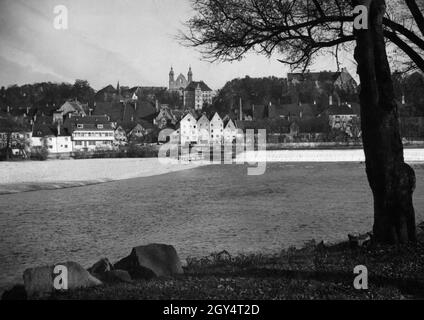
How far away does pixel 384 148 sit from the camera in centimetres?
926

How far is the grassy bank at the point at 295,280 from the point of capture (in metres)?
6.42

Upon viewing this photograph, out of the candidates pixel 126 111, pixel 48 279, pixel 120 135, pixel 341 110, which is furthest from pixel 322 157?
pixel 126 111

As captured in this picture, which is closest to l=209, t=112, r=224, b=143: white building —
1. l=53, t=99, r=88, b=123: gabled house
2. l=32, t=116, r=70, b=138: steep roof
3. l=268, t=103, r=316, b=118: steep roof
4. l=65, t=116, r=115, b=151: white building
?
l=268, t=103, r=316, b=118: steep roof

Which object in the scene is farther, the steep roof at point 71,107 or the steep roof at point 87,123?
the steep roof at point 71,107

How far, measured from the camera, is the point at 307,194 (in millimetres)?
23125

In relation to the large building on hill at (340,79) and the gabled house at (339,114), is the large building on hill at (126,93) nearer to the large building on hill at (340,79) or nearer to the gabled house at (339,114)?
the gabled house at (339,114)

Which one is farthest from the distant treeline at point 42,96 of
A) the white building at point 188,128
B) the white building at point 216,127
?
the white building at point 216,127

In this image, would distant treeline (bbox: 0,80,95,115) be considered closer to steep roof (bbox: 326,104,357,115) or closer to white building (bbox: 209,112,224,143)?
white building (bbox: 209,112,224,143)

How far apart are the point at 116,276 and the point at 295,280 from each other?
259 cm

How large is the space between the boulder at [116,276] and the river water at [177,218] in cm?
291

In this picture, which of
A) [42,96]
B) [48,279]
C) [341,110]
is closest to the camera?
[48,279]

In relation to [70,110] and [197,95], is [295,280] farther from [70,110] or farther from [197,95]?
[197,95]
